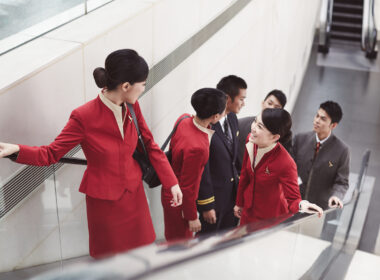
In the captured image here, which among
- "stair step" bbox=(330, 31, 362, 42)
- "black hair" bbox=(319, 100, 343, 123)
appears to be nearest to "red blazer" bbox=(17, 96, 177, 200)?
"black hair" bbox=(319, 100, 343, 123)

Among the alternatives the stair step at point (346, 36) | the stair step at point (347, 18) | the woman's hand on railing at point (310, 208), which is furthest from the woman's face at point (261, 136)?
the stair step at point (347, 18)

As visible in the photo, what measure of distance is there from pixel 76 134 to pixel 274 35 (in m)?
6.81

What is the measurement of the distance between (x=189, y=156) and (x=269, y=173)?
621 millimetres

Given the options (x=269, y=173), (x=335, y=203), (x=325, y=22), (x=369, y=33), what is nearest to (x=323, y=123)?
(x=335, y=203)

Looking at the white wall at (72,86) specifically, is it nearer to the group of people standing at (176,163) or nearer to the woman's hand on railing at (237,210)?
the group of people standing at (176,163)

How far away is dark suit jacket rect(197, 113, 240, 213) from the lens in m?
3.54

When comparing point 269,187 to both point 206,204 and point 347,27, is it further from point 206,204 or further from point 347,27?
→ point 347,27

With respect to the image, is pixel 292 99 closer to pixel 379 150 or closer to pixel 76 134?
pixel 379 150

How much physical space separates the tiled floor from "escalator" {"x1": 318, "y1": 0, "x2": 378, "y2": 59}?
56 cm

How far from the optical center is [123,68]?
249 cm

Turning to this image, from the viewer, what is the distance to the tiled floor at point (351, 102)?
10.8m

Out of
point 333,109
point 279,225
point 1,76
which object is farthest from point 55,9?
point 333,109

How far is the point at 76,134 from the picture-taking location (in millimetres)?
2525

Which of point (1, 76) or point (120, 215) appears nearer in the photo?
point (1, 76)
